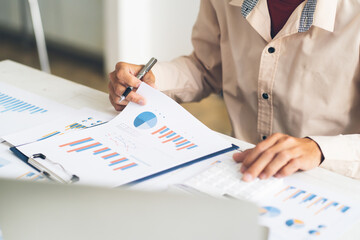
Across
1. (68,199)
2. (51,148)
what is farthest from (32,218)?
(51,148)

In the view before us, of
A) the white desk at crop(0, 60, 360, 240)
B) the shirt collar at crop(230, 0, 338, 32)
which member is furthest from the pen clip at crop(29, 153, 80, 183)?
the shirt collar at crop(230, 0, 338, 32)

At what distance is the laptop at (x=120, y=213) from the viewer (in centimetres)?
35

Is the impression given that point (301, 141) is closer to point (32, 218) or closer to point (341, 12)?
point (341, 12)

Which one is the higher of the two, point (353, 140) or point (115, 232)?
point (115, 232)

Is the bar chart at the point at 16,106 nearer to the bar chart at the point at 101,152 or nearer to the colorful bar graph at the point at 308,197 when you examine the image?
the bar chart at the point at 101,152

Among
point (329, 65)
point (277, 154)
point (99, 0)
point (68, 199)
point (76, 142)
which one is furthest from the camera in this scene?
point (99, 0)

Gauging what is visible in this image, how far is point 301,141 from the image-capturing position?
80 cm

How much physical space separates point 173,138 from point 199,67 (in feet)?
1.46

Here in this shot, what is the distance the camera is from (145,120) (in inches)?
37.0

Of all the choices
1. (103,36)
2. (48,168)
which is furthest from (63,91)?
(103,36)

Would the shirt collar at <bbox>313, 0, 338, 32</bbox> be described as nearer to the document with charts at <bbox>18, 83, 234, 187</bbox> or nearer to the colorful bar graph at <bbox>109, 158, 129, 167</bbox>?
the document with charts at <bbox>18, 83, 234, 187</bbox>

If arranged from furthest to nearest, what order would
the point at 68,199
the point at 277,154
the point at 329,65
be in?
1. the point at 329,65
2. the point at 277,154
3. the point at 68,199

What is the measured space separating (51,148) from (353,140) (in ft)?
1.88

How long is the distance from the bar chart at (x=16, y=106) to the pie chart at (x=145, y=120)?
9.7 inches
